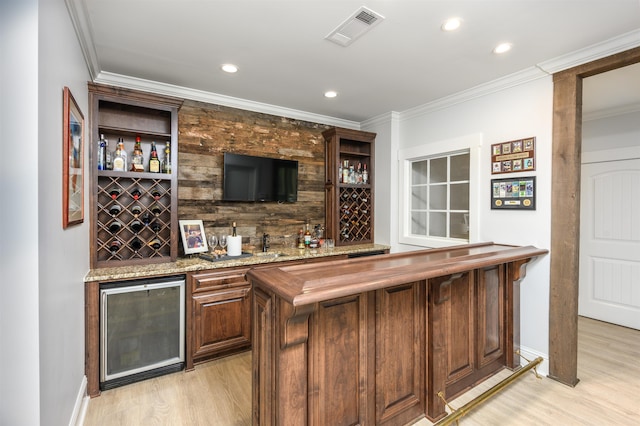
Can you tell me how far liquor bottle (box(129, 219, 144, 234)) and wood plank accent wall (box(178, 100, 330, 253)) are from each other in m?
0.48

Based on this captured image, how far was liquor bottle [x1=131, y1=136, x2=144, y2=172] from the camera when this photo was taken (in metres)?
2.71

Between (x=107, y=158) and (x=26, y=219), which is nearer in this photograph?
(x=26, y=219)

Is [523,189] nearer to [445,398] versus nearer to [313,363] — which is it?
[445,398]

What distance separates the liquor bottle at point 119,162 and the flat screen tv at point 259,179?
0.95 m

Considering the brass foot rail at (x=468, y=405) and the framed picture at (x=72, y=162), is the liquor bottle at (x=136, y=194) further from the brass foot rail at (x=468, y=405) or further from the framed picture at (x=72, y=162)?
the brass foot rail at (x=468, y=405)

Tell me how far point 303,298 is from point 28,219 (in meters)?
1.14

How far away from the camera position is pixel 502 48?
7.67 ft

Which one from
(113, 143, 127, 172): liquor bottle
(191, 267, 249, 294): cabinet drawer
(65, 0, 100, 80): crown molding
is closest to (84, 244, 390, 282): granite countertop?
(191, 267, 249, 294): cabinet drawer

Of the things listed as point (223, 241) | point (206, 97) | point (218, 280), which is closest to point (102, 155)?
point (206, 97)

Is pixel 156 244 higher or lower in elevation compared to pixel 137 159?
lower

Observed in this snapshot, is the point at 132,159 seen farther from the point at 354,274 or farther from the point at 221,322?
the point at 354,274

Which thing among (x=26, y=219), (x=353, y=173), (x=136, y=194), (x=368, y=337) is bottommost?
(x=368, y=337)

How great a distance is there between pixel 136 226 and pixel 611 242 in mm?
5441

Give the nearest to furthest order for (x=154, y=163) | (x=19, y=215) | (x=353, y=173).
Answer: (x=19, y=215), (x=154, y=163), (x=353, y=173)
